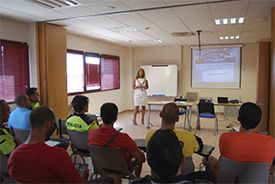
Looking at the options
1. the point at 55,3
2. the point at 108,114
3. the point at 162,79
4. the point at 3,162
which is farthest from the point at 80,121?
the point at 162,79

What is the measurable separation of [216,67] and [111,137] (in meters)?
7.41

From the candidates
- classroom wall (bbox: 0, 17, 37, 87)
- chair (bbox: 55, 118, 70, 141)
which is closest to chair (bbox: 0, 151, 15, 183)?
chair (bbox: 55, 118, 70, 141)

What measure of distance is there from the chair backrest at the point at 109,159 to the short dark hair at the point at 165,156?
94 centimetres

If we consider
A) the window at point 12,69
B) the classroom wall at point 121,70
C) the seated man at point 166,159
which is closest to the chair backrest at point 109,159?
the seated man at point 166,159

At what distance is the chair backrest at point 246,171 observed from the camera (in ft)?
5.47

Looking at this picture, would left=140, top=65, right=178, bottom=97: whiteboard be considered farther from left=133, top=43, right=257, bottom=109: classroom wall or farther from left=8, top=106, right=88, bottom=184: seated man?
left=8, top=106, right=88, bottom=184: seated man

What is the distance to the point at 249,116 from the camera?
6.54ft

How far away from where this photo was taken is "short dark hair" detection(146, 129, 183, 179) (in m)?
1.06

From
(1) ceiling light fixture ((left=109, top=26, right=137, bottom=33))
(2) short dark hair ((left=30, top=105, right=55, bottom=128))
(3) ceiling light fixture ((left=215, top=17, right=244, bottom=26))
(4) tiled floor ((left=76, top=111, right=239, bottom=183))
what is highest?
(1) ceiling light fixture ((left=109, top=26, right=137, bottom=33))

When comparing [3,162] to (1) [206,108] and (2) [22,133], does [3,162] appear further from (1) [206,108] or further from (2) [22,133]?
(1) [206,108]

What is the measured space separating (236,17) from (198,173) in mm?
3857

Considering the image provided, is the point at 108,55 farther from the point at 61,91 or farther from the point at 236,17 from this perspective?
the point at 236,17

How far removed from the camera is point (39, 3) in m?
3.41

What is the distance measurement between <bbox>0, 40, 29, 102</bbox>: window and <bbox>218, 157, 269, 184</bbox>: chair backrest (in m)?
4.28
